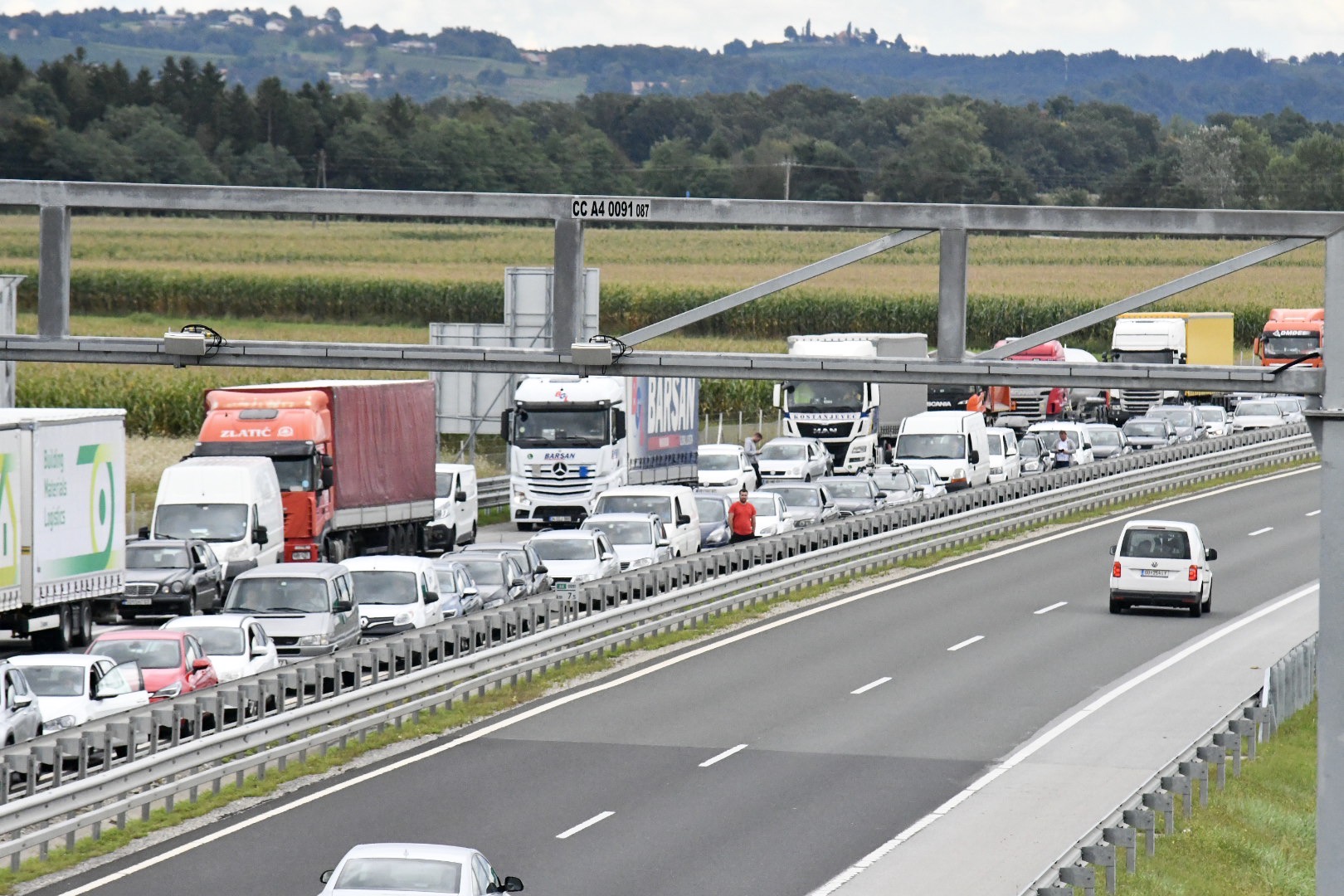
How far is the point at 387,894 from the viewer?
42.8 feet

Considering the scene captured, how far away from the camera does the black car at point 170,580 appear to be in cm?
3173

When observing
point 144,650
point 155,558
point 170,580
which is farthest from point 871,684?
point 155,558

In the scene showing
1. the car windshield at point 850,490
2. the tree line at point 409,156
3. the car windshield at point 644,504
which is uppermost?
the tree line at point 409,156

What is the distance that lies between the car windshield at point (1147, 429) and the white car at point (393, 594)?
3872cm

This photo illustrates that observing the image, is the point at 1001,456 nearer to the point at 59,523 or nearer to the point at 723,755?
the point at 59,523

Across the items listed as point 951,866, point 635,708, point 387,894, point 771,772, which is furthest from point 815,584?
point 387,894

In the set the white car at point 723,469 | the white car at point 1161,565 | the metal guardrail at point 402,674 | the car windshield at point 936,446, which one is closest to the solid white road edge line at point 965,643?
the white car at point 1161,565

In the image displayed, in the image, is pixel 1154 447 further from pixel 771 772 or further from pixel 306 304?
pixel 771 772

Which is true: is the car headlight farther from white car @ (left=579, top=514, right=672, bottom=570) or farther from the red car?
white car @ (left=579, top=514, right=672, bottom=570)

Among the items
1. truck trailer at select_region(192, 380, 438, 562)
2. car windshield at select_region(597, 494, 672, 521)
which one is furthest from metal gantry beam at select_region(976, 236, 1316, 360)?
truck trailer at select_region(192, 380, 438, 562)

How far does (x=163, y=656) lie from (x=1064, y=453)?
39.8 meters

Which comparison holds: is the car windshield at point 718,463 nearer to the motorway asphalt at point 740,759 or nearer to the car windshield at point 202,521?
the motorway asphalt at point 740,759

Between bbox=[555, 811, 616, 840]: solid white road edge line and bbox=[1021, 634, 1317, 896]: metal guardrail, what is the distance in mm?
4812

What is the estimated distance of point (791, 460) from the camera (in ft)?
177
